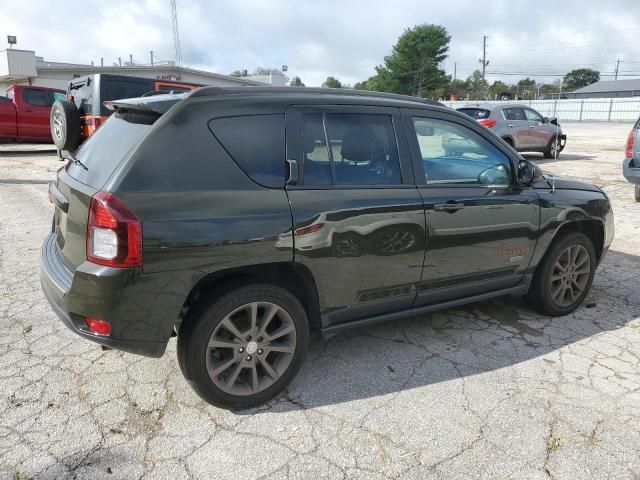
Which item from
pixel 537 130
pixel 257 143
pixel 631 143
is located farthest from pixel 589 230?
pixel 537 130

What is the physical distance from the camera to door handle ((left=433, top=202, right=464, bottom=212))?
3.35 metres

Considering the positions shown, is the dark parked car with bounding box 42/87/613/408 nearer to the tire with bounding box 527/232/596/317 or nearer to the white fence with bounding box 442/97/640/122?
the tire with bounding box 527/232/596/317

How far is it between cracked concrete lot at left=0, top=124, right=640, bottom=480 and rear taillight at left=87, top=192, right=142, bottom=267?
94 centimetres

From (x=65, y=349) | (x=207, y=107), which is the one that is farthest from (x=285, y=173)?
(x=65, y=349)

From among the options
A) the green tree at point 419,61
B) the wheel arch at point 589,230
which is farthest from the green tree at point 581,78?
the wheel arch at point 589,230

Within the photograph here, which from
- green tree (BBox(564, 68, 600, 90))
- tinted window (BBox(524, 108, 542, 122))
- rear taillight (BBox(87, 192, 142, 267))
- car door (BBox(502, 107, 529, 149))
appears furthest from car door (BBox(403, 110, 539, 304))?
green tree (BBox(564, 68, 600, 90))

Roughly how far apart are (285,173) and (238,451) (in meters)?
1.49

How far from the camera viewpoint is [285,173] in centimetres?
288

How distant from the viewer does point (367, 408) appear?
115 inches

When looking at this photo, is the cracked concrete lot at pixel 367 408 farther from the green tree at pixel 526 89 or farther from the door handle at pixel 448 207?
the green tree at pixel 526 89

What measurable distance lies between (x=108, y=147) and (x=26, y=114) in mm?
14260

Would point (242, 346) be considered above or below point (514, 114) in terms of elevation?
below

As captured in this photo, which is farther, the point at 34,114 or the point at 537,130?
the point at 537,130

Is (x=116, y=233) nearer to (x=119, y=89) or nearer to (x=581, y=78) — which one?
(x=119, y=89)
